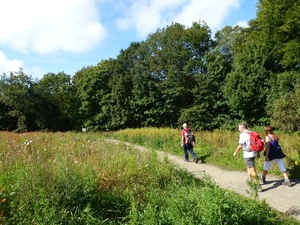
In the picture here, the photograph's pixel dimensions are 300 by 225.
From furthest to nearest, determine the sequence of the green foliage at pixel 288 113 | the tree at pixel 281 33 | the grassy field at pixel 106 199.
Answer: the tree at pixel 281 33
the green foliage at pixel 288 113
the grassy field at pixel 106 199

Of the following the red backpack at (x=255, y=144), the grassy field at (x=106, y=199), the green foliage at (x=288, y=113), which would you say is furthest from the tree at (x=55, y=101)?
the red backpack at (x=255, y=144)

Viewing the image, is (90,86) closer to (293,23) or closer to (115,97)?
(115,97)

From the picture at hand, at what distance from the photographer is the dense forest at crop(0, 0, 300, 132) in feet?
85.7

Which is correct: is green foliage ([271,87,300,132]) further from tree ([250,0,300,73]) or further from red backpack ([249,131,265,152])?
red backpack ([249,131,265,152])

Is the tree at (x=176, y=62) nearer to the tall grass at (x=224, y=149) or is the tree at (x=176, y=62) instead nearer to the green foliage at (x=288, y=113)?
the green foliage at (x=288, y=113)

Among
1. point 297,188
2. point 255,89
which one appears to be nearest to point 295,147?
point 297,188

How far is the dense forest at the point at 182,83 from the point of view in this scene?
85.7 feet

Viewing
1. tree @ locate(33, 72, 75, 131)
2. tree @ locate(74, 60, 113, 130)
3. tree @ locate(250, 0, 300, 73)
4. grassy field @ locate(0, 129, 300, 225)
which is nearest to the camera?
grassy field @ locate(0, 129, 300, 225)

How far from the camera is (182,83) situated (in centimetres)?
3262

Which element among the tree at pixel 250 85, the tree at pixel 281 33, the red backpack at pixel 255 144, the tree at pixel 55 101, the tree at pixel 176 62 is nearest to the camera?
the red backpack at pixel 255 144

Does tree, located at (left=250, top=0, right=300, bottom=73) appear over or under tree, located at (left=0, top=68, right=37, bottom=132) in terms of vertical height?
over

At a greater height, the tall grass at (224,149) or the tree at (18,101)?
the tree at (18,101)

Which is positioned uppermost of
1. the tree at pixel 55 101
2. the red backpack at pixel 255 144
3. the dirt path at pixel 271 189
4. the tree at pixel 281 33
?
the tree at pixel 281 33

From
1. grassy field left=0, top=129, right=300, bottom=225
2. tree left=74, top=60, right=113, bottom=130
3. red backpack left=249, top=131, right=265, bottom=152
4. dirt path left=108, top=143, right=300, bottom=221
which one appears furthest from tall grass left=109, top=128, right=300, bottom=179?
tree left=74, top=60, right=113, bottom=130
